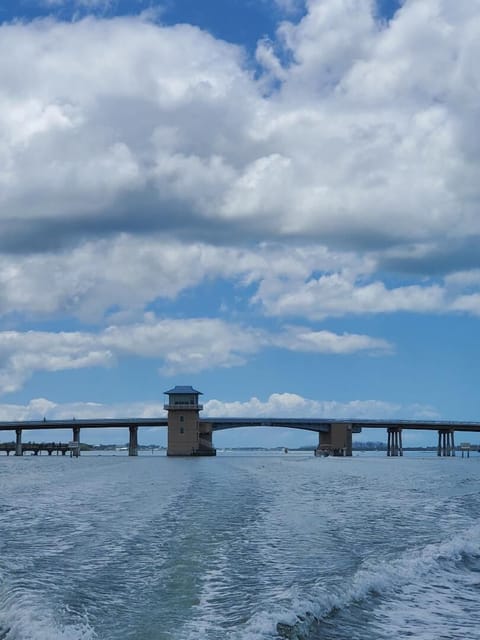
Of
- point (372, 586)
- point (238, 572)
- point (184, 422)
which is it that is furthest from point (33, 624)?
point (184, 422)

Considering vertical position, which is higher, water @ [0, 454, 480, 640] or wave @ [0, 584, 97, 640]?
wave @ [0, 584, 97, 640]

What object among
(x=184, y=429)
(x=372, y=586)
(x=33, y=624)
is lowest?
(x=184, y=429)

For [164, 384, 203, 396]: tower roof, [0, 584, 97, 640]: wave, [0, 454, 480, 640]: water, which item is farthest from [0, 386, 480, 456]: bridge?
[0, 584, 97, 640]: wave

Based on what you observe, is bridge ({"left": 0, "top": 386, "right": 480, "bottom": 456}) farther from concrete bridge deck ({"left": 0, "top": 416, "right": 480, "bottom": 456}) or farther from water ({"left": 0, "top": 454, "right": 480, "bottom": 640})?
water ({"left": 0, "top": 454, "right": 480, "bottom": 640})

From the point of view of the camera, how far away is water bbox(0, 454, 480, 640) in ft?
49.3

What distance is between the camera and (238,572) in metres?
20.5

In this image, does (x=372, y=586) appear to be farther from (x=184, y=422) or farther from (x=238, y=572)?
(x=184, y=422)

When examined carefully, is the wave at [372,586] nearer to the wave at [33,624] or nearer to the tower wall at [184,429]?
the wave at [33,624]

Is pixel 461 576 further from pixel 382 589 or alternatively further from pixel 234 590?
pixel 234 590

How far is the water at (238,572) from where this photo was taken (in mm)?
15031

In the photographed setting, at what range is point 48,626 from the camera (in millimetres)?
14570

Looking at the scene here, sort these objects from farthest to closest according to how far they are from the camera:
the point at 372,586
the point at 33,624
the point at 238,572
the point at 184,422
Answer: the point at 184,422 → the point at 238,572 → the point at 372,586 → the point at 33,624

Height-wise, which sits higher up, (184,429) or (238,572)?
(238,572)

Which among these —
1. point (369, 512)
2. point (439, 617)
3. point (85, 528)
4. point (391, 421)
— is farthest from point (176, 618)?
point (391, 421)
